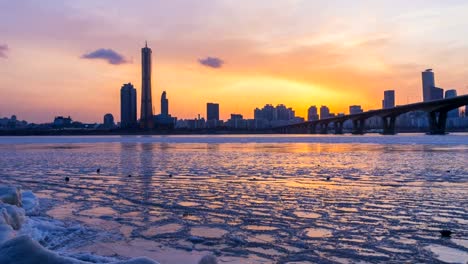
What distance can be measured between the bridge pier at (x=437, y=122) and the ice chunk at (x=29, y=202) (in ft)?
334

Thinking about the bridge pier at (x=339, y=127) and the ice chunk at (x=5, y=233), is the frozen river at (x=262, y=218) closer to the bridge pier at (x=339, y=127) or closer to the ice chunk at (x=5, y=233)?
the ice chunk at (x=5, y=233)

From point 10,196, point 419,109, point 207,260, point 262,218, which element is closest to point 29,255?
point 207,260

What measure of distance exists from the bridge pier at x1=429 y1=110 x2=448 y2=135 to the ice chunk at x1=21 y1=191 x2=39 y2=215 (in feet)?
334

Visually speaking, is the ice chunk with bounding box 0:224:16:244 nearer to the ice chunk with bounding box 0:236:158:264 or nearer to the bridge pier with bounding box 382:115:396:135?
the ice chunk with bounding box 0:236:158:264

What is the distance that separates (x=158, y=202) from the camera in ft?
37.9

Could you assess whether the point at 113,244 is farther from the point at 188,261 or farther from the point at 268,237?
the point at 268,237

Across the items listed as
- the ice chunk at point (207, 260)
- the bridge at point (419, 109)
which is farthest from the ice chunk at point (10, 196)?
→ the bridge at point (419, 109)

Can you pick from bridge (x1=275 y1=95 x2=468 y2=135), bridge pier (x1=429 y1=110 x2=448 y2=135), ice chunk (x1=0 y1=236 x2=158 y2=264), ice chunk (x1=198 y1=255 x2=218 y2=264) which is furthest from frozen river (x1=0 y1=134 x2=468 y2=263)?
bridge pier (x1=429 y1=110 x2=448 y2=135)

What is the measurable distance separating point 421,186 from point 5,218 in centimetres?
1173

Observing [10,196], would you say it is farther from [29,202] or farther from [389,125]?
[389,125]

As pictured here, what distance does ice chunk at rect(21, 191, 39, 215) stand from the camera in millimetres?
10505

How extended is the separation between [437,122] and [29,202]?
347ft

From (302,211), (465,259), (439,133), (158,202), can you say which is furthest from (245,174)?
(439,133)

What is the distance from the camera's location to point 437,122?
335ft
